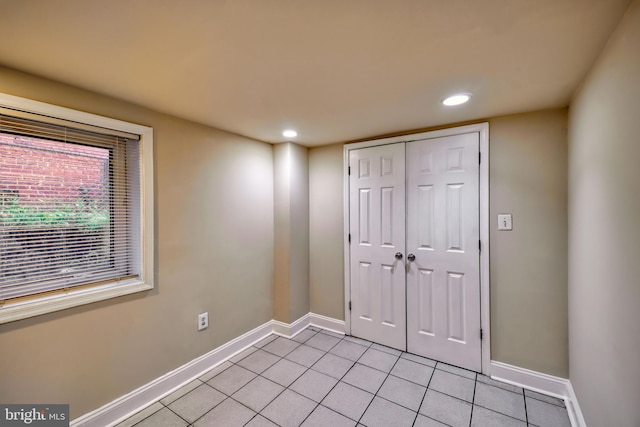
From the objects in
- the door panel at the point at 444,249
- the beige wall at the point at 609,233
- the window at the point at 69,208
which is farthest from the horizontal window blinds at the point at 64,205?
the beige wall at the point at 609,233

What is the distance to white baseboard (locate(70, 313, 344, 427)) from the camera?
1700 millimetres

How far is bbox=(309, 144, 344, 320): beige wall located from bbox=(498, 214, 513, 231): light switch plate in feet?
4.73

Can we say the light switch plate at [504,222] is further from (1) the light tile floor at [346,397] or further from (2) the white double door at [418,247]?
(1) the light tile floor at [346,397]

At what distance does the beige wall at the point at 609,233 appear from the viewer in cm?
100

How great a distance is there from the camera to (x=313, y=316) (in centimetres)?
318

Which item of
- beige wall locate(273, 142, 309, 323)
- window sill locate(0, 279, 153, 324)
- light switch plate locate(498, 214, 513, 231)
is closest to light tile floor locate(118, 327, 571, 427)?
beige wall locate(273, 142, 309, 323)

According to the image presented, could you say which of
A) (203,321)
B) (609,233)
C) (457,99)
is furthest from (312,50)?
(203,321)

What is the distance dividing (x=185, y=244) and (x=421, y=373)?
2.23 metres

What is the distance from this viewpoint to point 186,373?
2170mm

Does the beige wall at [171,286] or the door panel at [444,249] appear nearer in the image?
the beige wall at [171,286]

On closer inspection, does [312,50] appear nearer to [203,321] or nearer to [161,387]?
[203,321]

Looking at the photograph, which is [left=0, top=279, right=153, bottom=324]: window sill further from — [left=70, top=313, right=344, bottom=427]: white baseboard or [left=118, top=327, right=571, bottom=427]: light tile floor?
[left=118, top=327, right=571, bottom=427]: light tile floor

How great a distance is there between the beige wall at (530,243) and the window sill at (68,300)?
2.73m

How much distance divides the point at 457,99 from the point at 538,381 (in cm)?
217
